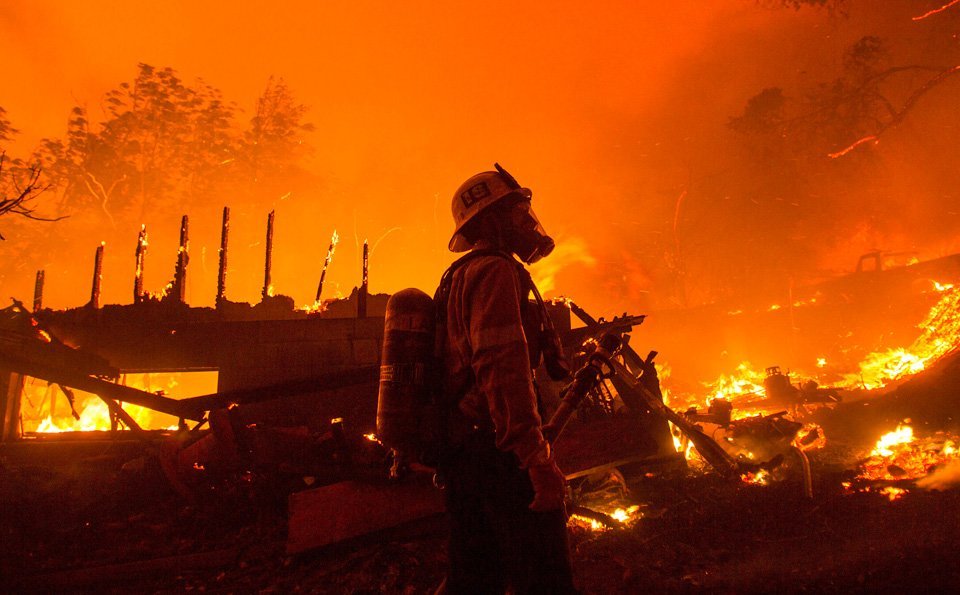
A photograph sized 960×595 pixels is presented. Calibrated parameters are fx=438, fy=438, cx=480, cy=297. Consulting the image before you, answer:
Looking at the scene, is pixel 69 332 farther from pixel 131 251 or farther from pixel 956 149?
pixel 956 149

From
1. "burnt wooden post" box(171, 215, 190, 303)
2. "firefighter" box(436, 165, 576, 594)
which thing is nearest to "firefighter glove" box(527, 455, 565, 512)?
"firefighter" box(436, 165, 576, 594)

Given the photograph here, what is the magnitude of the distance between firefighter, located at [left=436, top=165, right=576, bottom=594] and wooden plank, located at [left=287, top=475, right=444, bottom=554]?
2633 mm

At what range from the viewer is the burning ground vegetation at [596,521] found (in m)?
4.13

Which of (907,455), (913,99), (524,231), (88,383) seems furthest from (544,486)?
(913,99)

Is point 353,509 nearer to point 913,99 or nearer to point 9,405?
point 9,405

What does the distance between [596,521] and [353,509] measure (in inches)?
119

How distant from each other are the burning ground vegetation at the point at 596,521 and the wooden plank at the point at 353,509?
5cm

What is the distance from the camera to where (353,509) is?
15.6 feet

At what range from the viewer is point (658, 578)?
4.12 metres

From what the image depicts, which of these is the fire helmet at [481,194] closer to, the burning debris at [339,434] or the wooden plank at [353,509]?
the burning debris at [339,434]

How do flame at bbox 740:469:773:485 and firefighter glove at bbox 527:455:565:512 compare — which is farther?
flame at bbox 740:469:773:485

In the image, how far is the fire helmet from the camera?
2730 mm

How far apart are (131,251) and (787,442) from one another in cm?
4243

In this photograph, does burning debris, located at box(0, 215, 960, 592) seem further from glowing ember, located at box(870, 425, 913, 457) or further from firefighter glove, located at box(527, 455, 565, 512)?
firefighter glove, located at box(527, 455, 565, 512)
